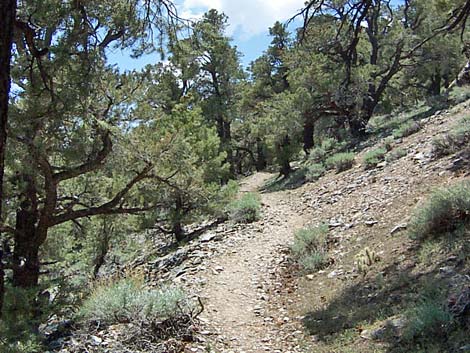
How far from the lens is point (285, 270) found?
341 inches

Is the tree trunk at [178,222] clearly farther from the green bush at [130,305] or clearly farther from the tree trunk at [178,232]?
the green bush at [130,305]

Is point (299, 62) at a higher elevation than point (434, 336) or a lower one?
higher

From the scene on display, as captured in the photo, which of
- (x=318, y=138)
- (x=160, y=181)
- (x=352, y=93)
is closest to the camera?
(x=160, y=181)

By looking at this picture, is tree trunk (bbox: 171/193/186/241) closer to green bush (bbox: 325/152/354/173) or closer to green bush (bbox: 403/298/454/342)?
green bush (bbox: 325/152/354/173)

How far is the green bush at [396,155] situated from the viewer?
1221cm

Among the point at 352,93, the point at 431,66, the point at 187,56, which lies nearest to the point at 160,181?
the point at 187,56

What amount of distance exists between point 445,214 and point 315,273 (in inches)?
98.3

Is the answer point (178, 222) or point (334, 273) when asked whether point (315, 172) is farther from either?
point (334, 273)

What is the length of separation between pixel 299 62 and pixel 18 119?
15.5 m

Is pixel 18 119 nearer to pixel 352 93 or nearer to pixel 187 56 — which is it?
pixel 187 56

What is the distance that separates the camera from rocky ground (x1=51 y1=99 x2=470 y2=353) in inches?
225

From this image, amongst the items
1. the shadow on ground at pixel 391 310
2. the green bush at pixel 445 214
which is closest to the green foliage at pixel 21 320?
the shadow on ground at pixel 391 310

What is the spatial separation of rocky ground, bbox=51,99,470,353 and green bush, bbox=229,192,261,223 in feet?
0.96

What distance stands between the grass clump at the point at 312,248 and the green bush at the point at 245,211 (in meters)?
3.54
